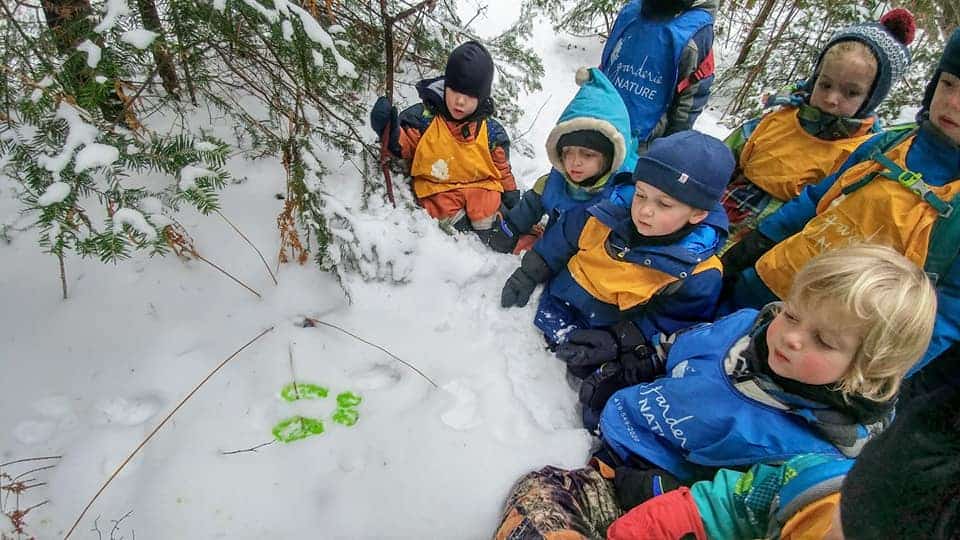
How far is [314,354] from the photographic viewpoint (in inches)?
93.8

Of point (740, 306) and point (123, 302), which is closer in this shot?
point (123, 302)

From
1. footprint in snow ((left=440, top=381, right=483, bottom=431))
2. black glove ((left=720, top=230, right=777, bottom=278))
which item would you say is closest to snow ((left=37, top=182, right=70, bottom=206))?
footprint in snow ((left=440, top=381, right=483, bottom=431))

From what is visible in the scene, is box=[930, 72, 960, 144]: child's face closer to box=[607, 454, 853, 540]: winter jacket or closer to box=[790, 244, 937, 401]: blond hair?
box=[790, 244, 937, 401]: blond hair

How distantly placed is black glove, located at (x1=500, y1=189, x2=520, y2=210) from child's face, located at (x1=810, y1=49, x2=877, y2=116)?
1.89 meters

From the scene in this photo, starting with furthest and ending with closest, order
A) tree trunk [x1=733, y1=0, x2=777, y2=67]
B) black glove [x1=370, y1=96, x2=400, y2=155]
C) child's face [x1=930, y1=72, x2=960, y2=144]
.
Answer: tree trunk [x1=733, y1=0, x2=777, y2=67]
black glove [x1=370, y1=96, x2=400, y2=155]
child's face [x1=930, y1=72, x2=960, y2=144]

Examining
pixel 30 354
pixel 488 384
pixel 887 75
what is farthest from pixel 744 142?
pixel 30 354

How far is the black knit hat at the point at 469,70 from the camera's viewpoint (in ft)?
9.75

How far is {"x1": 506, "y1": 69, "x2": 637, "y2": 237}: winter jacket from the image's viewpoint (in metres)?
2.75

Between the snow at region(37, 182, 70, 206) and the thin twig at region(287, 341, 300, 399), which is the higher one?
the snow at region(37, 182, 70, 206)

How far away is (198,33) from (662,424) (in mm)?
2528

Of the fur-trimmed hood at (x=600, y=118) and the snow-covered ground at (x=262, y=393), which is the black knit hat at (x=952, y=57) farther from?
the snow-covered ground at (x=262, y=393)

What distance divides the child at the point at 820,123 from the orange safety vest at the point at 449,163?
162 cm

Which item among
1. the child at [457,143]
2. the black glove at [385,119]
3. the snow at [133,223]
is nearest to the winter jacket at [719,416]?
the child at [457,143]

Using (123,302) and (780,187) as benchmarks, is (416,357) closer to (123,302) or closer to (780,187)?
(123,302)
